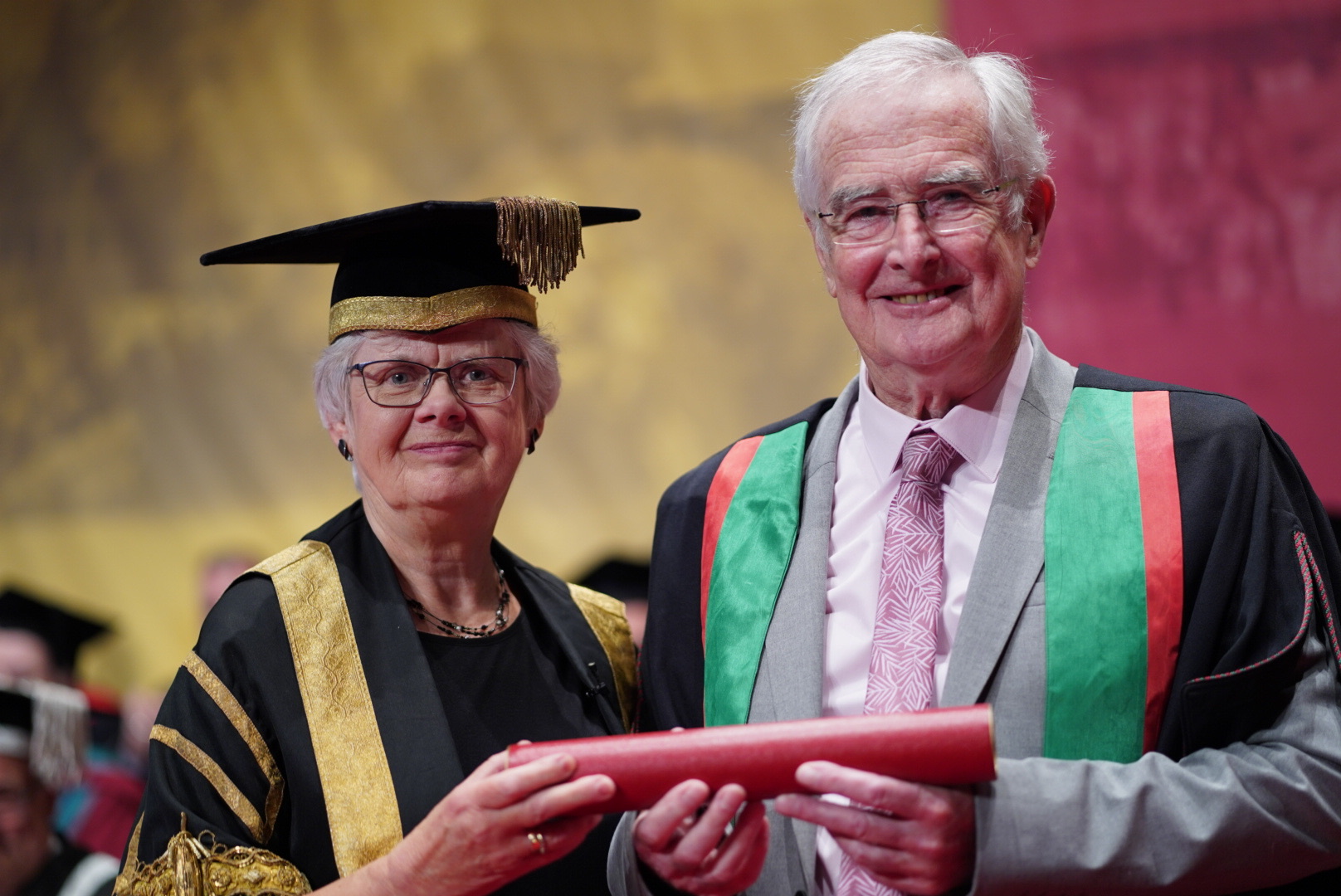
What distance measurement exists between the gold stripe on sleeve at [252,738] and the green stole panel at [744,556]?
2.21 feet

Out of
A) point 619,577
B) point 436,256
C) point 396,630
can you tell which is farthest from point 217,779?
point 619,577

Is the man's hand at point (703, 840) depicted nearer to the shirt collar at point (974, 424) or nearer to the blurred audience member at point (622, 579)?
the shirt collar at point (974, 424)

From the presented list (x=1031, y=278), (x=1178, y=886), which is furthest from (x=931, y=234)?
(x=1031, y=278)

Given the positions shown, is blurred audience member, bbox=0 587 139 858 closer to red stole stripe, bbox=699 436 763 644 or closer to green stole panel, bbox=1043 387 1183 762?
red stole stripe, bbox=699 436 763 644

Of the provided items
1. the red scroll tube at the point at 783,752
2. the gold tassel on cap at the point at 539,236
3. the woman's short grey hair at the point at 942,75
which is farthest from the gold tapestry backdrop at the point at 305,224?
the red scroll tube at the point at 783,752

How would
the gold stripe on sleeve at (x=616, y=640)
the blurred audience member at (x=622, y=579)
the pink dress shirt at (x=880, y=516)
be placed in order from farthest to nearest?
1. the blurred audience member at (x=622, y=579)
2. the gold stripe on sleeve at (x=616, y=640)
3. the pink dress shirt at (x=880, y=516)

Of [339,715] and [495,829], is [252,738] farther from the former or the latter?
[495,829]

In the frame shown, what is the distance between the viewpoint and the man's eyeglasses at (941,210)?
183cm

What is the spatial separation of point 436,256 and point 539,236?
18 cm

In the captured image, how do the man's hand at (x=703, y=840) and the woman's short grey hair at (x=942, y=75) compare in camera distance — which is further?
the woman's short grey hair at (x=942, y=75)

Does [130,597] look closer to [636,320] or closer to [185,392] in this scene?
[185,392]

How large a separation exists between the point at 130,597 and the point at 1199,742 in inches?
183

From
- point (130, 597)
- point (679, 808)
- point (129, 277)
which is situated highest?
point (129, 277)

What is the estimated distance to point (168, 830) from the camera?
183 centimetres
